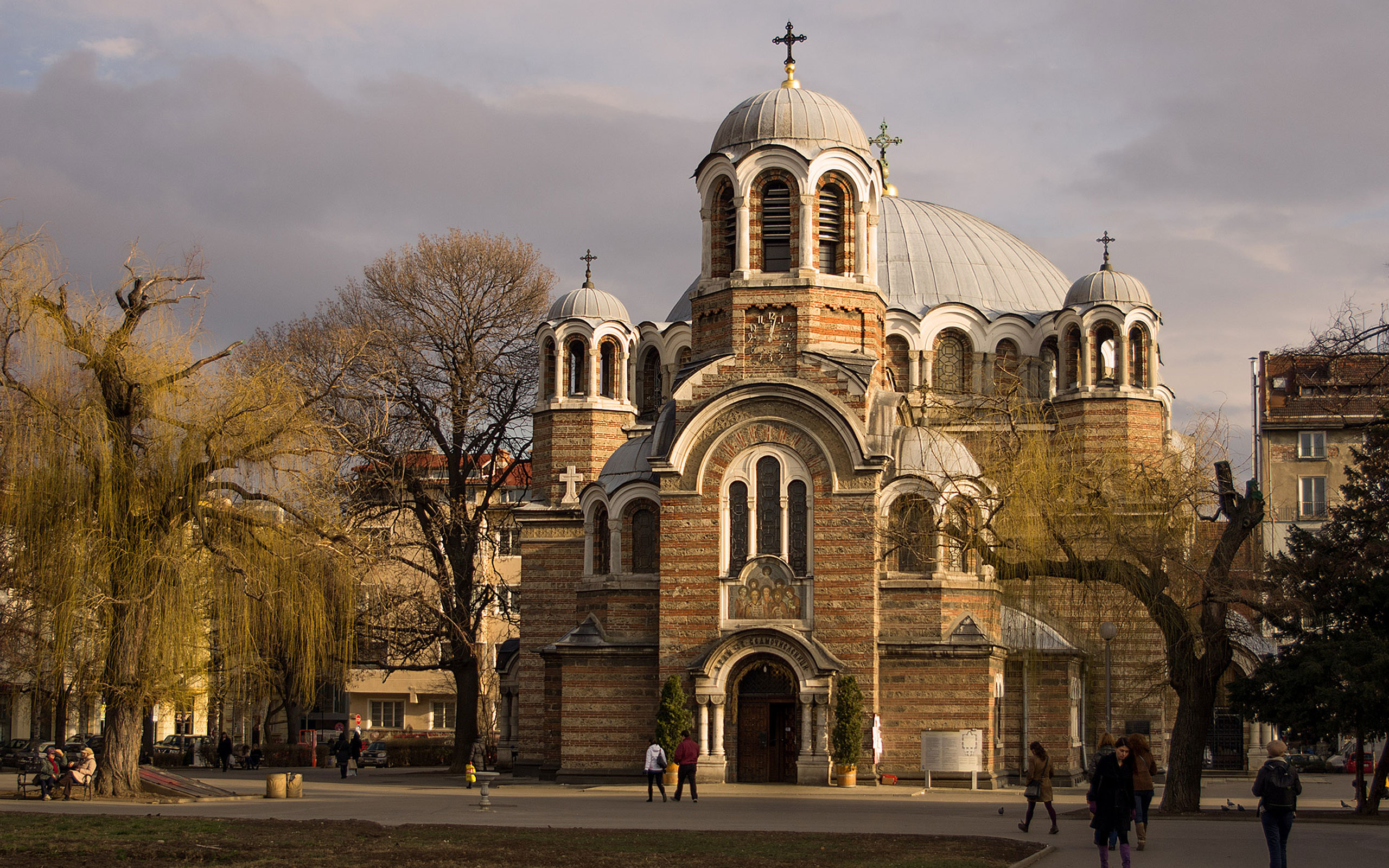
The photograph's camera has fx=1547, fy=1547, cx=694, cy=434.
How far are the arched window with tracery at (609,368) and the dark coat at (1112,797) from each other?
1009 inches

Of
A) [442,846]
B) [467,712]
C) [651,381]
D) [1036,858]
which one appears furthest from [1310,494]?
[442,846]

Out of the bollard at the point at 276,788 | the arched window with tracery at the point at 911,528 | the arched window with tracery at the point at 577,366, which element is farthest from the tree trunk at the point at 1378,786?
the arched window with tracery at the point at 577,366

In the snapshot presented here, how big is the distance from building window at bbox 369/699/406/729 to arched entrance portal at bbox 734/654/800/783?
3490 centimetres

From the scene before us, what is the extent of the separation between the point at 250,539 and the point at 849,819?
1026 centimetres

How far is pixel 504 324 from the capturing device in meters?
40.8

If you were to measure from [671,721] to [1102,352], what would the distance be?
1504 cm

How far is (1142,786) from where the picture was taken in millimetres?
17344

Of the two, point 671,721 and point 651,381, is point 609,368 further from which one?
point 671,721

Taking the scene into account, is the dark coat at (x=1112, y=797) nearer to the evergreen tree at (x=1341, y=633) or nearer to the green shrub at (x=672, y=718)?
the evergreen tree at (x=1341, y=633)

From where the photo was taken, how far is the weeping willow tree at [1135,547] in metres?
22.2

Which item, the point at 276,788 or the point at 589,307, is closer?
the point at 276,788

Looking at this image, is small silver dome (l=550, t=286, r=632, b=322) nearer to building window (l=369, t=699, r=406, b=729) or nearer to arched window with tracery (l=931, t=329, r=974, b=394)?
arched window with tracery (l=931, t=329, r=974, b=394)

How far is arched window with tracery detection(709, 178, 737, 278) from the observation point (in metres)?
33.9

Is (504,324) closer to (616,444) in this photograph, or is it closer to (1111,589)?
(616,444)
